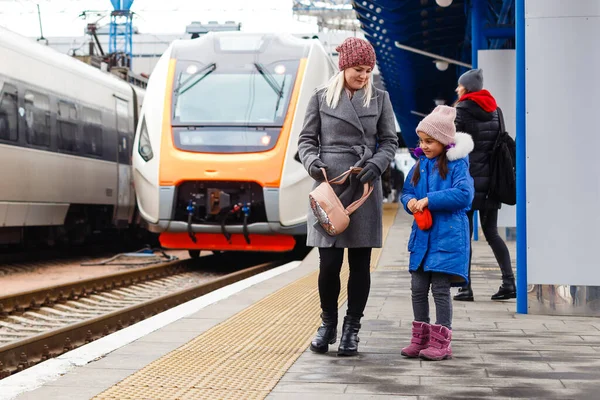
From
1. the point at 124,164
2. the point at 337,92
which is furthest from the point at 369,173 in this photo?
the point at 124,164

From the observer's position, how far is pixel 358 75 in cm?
488

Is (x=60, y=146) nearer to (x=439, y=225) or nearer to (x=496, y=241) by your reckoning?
(x=496, y=241)

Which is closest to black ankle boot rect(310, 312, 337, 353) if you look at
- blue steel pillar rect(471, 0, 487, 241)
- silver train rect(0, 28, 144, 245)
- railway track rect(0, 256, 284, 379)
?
railway track rect(0, 256, 284, 379)

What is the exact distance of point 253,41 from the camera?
499 inches

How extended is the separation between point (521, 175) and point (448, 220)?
174cm

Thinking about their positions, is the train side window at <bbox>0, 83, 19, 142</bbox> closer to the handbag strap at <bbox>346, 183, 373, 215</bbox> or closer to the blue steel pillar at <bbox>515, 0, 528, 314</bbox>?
the blue steel pillar at <bbox>515, 0, 528, 314</bbox>

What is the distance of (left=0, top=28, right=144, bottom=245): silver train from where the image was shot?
41.9ft

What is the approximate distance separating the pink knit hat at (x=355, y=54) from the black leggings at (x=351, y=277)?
0.91 meters

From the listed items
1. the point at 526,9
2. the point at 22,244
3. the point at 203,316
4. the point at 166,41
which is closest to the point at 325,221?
the point at 203,316

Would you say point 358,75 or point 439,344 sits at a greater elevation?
point 358,75

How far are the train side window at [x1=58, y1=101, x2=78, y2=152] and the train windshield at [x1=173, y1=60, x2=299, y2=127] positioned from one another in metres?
2.94

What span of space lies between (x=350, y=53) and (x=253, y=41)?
7.97 m

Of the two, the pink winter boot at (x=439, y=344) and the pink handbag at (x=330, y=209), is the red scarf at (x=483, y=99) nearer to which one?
the pink handbag at (x=330, y=209)

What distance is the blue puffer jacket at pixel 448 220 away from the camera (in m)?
4.73
